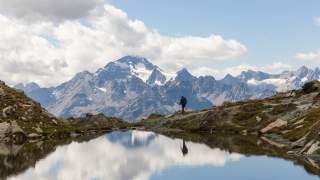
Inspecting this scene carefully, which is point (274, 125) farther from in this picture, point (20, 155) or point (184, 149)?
point (20, 155)

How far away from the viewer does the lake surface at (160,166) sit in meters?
90.8

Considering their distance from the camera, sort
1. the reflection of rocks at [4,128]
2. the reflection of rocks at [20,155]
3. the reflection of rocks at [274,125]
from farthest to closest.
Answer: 1. the reflection of rocks at [274,125]
2. the reflection of rocks at [4,128]
3. the reflection of rocks at [20,155]

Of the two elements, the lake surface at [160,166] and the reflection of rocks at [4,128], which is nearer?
the lake surface at [160,166]

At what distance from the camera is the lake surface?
90.8 metres

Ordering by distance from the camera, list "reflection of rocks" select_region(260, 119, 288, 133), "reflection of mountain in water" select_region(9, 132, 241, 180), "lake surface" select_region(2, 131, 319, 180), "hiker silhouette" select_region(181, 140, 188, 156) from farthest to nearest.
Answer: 1. "reflection of rocks" select_region(260, 119, 288, 133)
2. "hiker silhouette" select_region(181, 140, 188, 156)
3. "reflection of mountain in water" select_region(9, 132, 241, 180)
4. "lake surface" select_region(2, 131, 319, 180)

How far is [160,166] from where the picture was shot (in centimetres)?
10894

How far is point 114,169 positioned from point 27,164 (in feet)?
77.3

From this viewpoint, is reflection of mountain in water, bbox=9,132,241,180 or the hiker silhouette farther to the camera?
the hiker silhouette

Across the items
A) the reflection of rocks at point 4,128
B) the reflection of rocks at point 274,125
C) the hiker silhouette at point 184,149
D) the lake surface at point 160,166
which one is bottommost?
the lake surface at point 160,166

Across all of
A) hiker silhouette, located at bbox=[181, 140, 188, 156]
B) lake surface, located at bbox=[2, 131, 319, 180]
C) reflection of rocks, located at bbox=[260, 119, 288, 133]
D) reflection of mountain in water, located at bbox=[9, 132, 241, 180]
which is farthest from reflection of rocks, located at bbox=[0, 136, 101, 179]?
reflection of rocks, located at bbox=[260, 119, 288, 133]

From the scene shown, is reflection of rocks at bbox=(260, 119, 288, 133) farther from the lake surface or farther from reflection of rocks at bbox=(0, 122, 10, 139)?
reflection of rocks at bbox=(0, 122, 10, 139)

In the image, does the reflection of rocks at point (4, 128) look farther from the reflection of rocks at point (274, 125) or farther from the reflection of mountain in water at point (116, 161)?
the reflection of rocks at point (274, 125)

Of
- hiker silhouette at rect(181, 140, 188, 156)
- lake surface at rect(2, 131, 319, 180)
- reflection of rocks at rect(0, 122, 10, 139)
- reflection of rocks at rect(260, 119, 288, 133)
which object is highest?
reflection of rocks at rect(260, 119, 288, 133)

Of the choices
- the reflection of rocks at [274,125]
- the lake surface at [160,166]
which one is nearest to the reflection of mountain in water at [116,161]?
the lake surface at [160,166]
